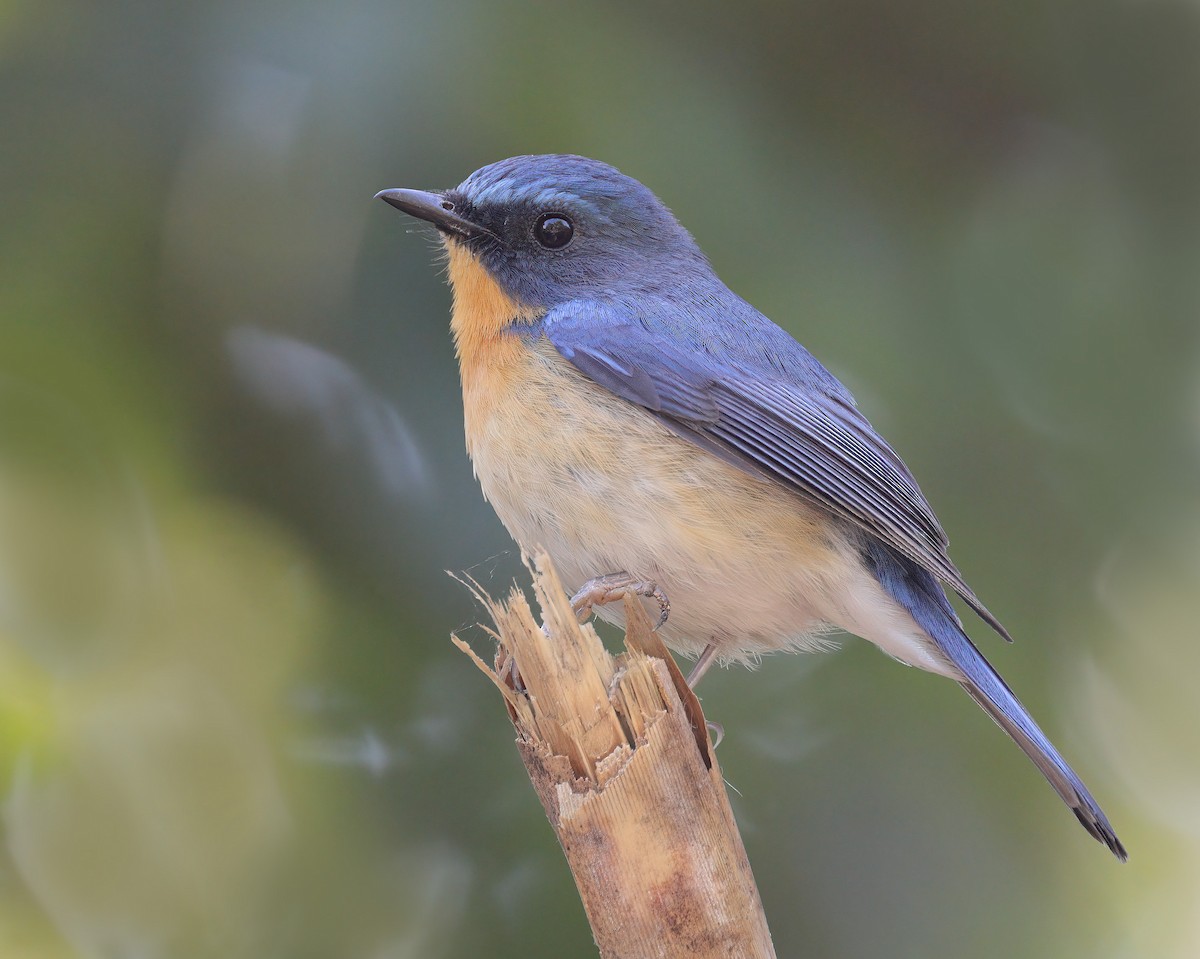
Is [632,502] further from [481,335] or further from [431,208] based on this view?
[431,208]

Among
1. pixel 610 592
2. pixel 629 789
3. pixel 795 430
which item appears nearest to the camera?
pixel 629 789

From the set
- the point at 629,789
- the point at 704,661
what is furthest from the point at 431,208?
the point at 629,789

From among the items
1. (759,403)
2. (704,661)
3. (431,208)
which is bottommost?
(704,661)

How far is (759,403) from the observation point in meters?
3.18

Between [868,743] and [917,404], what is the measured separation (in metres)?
0.93

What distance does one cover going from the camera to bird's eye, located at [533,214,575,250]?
340cm

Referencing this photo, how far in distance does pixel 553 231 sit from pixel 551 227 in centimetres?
1

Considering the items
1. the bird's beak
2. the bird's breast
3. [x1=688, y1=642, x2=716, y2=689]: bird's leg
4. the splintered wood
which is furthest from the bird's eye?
the splintered wood

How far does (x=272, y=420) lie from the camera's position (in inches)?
136

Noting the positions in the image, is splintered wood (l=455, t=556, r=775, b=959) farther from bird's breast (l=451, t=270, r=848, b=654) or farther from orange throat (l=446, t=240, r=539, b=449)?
orange throat (l=446, t=240, r=539, b=449)

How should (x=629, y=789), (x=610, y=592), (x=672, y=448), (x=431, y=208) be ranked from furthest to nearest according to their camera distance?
1. (x=431, y=208)
2. (x=672, y=448)
3. (x=610, y=592)
4. (x=629, y=789)

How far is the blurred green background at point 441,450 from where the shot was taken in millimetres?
3264

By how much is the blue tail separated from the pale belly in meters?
0.13

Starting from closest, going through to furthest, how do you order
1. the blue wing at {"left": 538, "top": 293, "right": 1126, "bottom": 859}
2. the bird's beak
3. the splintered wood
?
→ the splintered wood < the blue wing at {"left": 538, "top": 293, "right": 1126, "bottom": 859} < the bird's beak
